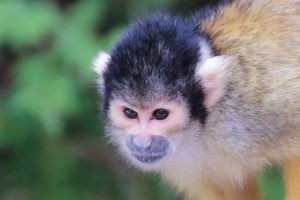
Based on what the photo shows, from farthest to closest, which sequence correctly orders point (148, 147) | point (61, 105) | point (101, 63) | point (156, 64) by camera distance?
1. point (61, 105)
2. point (101, 63)
3. point (148, 147)
4. point (156, 64)

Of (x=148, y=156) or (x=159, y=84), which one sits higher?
(x=159, y=84)

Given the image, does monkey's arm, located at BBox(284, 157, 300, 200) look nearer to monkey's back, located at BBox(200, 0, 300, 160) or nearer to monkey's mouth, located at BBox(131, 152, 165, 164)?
monkey's back, located at BBox(200, 0, 300, 160)

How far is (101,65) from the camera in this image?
366 cm

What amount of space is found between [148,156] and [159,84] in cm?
29

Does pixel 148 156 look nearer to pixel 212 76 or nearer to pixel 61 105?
pixel 212 76

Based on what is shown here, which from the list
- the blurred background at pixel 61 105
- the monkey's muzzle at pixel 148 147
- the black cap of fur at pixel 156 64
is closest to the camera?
the black cap of fur at pixel 156 64

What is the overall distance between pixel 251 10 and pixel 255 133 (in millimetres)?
511

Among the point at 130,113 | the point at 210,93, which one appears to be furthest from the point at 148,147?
the point at 210,93

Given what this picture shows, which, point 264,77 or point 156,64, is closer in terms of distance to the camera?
point 156,64

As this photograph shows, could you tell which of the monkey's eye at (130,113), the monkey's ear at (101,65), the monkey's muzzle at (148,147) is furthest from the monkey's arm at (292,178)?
the monkey's ear at (101,65)

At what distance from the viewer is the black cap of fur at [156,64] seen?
3453 millimetres

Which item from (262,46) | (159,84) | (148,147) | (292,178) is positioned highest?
(262,46)

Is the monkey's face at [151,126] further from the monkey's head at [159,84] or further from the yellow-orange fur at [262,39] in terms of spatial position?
the yellow-orange fur at [262,39]

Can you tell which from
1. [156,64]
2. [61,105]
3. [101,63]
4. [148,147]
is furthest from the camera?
[61,105]
